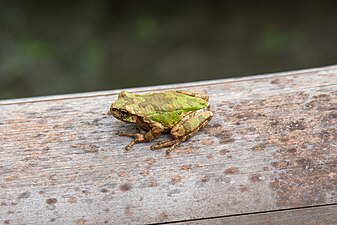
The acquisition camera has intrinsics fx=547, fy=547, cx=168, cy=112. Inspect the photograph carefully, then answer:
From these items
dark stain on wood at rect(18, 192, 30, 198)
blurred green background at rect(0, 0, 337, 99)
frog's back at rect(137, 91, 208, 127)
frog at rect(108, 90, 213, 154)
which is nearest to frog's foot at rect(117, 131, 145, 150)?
frog at rect(108, 90, 213, 154)

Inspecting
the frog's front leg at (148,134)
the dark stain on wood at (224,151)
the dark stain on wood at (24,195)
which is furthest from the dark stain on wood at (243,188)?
the dark stain on wood at (24,195)

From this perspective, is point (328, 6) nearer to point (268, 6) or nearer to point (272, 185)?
point (268, 6)

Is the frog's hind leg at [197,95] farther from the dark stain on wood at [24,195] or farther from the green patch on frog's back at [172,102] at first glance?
the dark stain on wood at [24,195]

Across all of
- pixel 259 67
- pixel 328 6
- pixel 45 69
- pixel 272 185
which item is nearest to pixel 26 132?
pixel 272 185

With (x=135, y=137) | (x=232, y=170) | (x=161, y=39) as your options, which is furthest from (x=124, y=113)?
(x=161, y=39)

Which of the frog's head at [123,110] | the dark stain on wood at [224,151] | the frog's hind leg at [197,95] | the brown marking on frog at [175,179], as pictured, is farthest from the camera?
the frog's hind leg at [197,95]

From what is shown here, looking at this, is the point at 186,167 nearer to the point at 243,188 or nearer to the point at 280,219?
the point at 243,188
